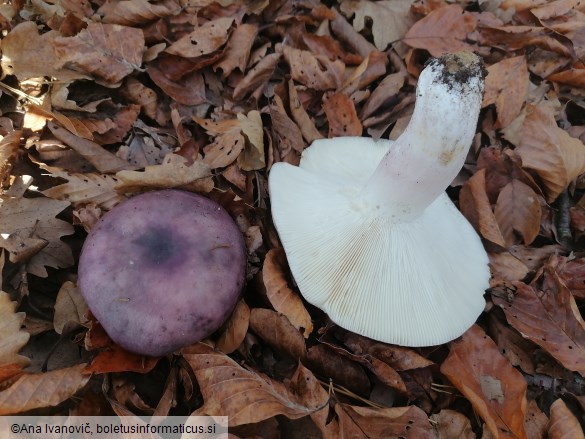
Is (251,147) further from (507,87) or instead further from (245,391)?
(507,87)

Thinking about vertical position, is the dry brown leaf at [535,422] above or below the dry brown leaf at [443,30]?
below

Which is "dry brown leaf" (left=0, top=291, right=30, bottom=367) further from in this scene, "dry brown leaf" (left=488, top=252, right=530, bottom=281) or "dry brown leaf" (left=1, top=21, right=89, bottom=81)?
"dry brown leaf" (left=488, top=252, right=530, bottom=281)

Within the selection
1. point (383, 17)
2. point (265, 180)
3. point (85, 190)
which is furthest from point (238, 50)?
point (85, 190)

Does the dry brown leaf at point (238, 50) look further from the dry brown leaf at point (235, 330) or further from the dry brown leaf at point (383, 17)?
the dry brown leaf at point (235, 330)

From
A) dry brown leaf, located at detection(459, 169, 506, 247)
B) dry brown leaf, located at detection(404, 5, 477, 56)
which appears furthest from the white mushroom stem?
dry brown leaf, located at detection(404, 5, 477, 56)

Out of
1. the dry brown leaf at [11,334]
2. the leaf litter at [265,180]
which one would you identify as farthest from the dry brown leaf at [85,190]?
the dry brown leaf at [11,334]

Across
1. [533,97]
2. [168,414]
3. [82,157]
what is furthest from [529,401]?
[82,157]
